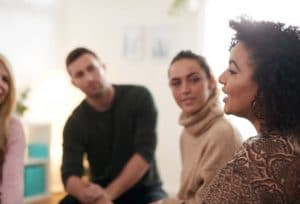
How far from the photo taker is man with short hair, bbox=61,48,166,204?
86.9 inches

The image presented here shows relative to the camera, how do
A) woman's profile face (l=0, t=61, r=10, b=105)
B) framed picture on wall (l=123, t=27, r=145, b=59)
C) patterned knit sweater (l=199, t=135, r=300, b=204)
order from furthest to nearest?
1. framed picture on wall (l=123, t=27, r=145, b=59)
2. woman's profile face (l=0, t=61, r=10, b=105)
3. patterned knit sweater (l=199, t=135, r=300, b=204)

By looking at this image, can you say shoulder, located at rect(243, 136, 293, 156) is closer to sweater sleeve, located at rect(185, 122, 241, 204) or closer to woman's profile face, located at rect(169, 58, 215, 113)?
sweater sleeve, located at rect(185, 122, 241, 204)

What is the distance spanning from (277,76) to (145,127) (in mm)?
1230

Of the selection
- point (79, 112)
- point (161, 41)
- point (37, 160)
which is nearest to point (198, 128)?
point (79, 112)

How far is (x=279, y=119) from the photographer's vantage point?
3.59 ft

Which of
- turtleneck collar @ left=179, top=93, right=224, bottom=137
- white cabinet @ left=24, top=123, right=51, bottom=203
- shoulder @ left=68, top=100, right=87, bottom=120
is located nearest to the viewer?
turtleneck collar @ left=179, top=93, right=224, bottom=137

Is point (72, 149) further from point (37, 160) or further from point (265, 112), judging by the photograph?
point (37, 160)

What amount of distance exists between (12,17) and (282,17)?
2.36 m

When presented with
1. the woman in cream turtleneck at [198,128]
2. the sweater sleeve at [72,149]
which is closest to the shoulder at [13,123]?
the sweater sleeve at [72,149]

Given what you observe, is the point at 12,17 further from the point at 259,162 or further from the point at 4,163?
the point at 259,162

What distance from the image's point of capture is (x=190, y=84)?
6.07ft

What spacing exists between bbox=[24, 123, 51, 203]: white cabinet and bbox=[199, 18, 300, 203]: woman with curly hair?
115 inches

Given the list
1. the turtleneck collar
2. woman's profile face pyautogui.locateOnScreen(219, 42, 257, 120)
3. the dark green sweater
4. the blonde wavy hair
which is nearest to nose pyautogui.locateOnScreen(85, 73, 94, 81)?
the dark green sweater

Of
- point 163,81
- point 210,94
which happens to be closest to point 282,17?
point 163,81
